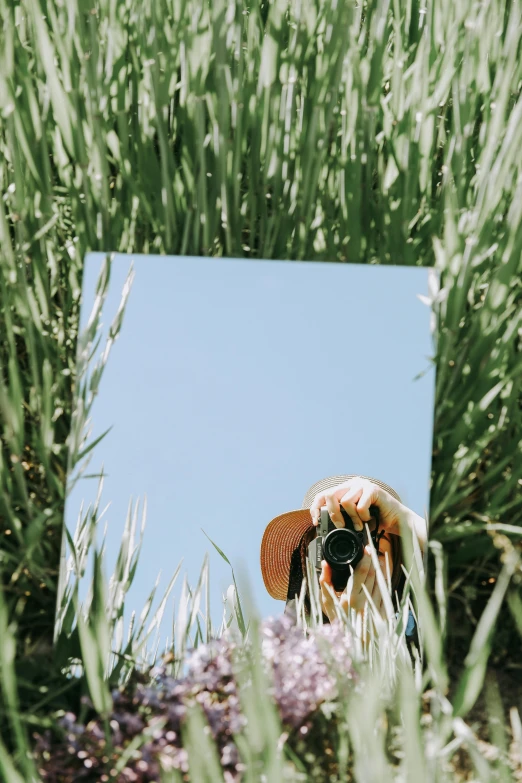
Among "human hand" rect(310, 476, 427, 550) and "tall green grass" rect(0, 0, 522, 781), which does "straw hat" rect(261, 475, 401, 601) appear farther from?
"tall green grass" rect(0, 0, 522, 781)

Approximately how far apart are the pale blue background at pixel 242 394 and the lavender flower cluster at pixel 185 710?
10 centimetres

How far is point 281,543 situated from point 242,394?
0.66 ft

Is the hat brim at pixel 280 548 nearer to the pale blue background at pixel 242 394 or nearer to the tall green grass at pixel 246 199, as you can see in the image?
the pale blue background at pixel 242 394

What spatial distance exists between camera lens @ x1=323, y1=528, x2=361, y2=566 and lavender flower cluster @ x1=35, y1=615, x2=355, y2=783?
11 centimetres

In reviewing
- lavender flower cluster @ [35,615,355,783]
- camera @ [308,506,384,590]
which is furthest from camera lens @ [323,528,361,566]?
lavender flower cluster @ [35,615,355,783]

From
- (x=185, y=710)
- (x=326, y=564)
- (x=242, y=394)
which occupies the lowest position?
(x=185, y=710)

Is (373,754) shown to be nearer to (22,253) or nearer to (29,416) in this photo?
(29,416)

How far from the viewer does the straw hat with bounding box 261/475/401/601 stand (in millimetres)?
1062

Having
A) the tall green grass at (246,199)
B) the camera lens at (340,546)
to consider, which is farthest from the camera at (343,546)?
the tall green grass at (246,199)

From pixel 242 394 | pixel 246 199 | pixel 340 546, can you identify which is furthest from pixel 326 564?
pixel 246 199

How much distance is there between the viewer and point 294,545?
1.08 meters

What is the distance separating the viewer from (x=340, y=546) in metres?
1.07

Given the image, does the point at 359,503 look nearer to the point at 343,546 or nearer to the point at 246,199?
the point at 343,546

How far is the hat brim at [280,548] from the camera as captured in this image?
3.48 ft
